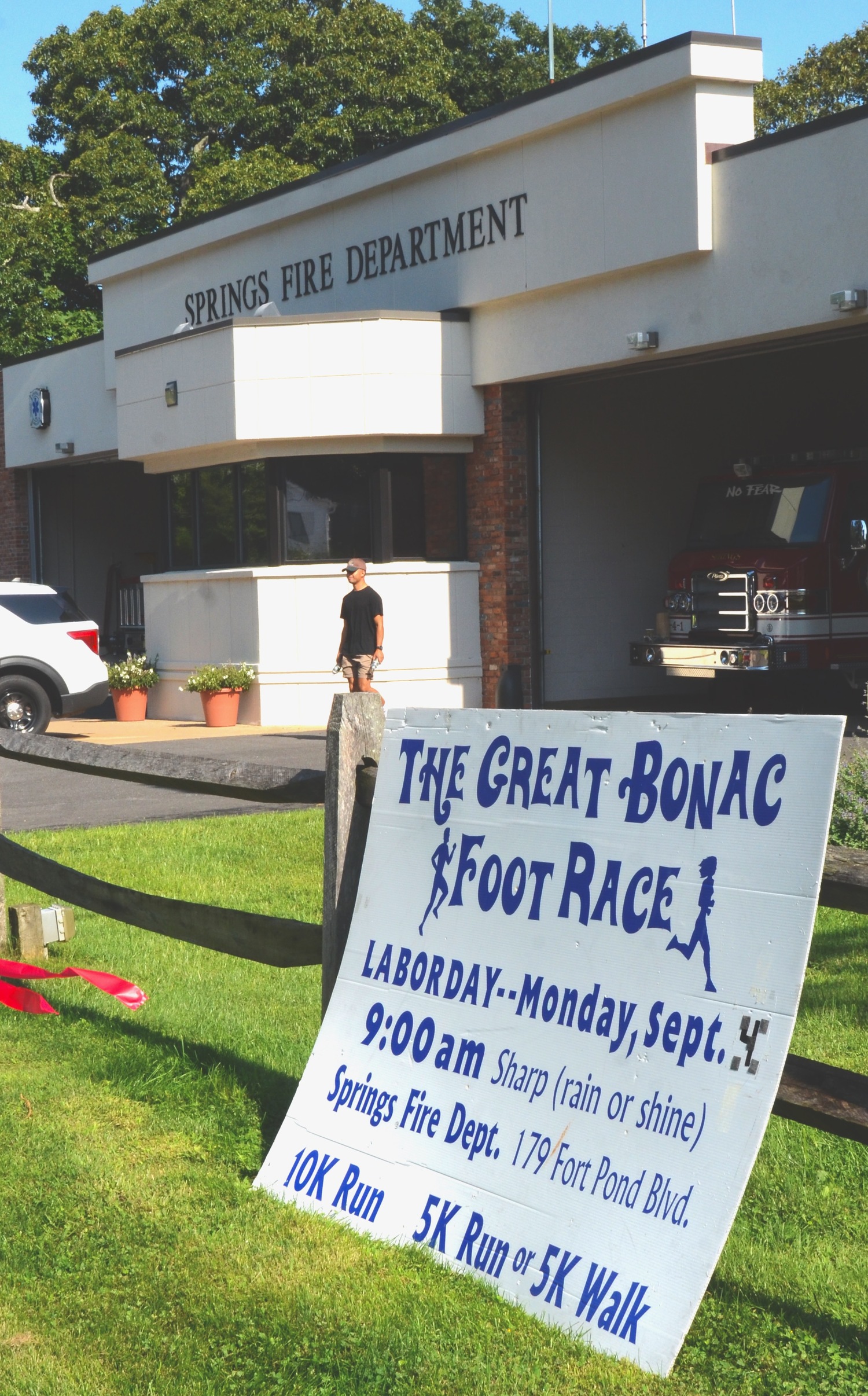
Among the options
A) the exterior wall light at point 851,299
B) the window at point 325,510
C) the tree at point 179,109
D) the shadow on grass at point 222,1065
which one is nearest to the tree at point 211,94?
the tree at point 179,109

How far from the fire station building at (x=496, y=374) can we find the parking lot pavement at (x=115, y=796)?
331 cm

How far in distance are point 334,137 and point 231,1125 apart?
3932cm

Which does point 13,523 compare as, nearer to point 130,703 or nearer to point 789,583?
point 130,703

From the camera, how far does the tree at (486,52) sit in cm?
4775

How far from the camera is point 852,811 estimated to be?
8.72m

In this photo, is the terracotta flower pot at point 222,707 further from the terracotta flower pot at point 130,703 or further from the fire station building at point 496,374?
the terracotta flower pot at point 130,703

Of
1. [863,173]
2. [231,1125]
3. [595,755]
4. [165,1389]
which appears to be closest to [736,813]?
[595,755]

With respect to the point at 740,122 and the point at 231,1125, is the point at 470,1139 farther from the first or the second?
the point at 740,122

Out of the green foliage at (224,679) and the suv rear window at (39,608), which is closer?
the suv rear window at (39,608)

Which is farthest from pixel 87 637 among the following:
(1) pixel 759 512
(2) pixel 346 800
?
(2) pixel 346 800

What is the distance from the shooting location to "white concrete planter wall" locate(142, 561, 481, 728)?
65.7 ft

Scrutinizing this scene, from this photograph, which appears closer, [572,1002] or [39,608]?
[572,1002]

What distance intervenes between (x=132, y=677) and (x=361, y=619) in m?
5.49

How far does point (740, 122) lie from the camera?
54.5ft
